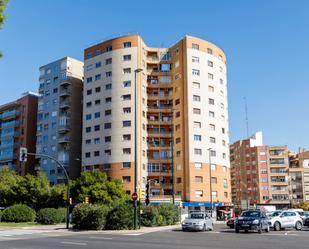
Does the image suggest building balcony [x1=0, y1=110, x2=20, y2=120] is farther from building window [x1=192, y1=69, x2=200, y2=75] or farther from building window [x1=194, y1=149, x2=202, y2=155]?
building window [x1=194, y1=149, x2=202, y2=155]

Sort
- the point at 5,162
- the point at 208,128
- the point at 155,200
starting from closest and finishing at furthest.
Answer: the point at 155,200 < the point at 208,128 < the point at 5,162

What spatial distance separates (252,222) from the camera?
27734 mm

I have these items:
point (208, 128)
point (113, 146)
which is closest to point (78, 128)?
point (113, 146)

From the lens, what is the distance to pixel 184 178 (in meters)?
69.0

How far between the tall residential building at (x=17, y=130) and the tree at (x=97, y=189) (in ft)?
89.7

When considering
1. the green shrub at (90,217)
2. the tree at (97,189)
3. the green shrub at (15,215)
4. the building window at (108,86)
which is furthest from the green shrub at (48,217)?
the building window at (108,86)

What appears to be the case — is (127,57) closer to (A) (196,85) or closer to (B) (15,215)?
(A) (196,85)

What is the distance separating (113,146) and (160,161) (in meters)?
9.04

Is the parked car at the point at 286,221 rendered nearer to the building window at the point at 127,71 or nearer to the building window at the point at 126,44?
the building window at the point at 127,71

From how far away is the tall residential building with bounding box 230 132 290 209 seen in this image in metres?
112

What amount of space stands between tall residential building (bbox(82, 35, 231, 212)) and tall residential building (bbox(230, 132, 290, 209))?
42.1 meters

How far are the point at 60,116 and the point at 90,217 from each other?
51890 mm

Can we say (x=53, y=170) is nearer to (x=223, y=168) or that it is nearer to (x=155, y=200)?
(x=155, y=200)

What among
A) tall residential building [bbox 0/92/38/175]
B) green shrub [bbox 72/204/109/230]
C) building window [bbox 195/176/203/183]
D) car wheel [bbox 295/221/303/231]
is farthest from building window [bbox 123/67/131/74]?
car wheel [bbox 295/221/303/231]
